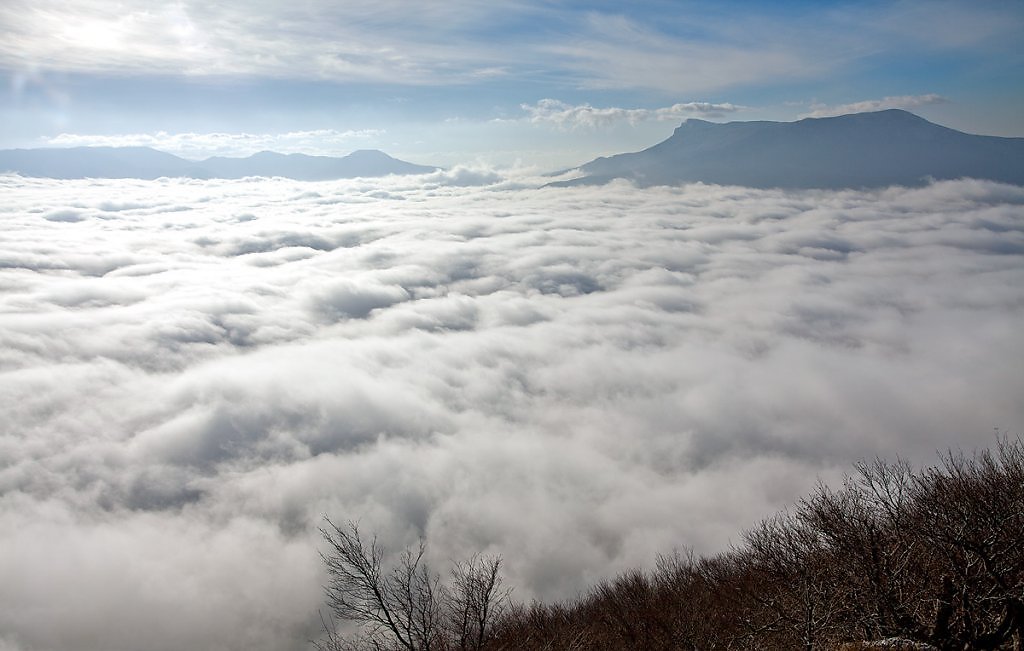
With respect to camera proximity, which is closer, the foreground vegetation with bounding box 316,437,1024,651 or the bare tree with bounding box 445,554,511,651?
the foreground vegetation with bounding box 316,437,1024,651

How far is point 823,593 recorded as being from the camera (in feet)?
50.4

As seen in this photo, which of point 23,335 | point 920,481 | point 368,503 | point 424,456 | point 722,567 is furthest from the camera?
point 23,335

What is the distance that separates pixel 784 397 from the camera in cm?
14950

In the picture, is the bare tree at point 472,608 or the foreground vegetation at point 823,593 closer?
the foreground vegetation at point 823,593

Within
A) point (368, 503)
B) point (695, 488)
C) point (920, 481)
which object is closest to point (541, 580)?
point (368, 503)

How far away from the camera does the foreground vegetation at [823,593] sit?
1219 cm

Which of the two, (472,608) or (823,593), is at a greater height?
(823,593)

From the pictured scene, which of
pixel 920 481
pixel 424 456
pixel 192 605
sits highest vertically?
pixel 920 481

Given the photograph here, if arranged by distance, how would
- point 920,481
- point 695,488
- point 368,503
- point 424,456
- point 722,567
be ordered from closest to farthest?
point 920,481 < point 722,567 < point 368,503 < point 695,488 < point 424,456

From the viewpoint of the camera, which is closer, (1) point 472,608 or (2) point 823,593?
(2) point 823,593

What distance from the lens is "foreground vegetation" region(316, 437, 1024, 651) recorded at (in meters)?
12.2

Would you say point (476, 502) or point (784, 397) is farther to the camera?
point (784, 397)

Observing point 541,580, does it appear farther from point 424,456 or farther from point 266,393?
point 266,393

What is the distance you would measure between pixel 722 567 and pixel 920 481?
660 inches
